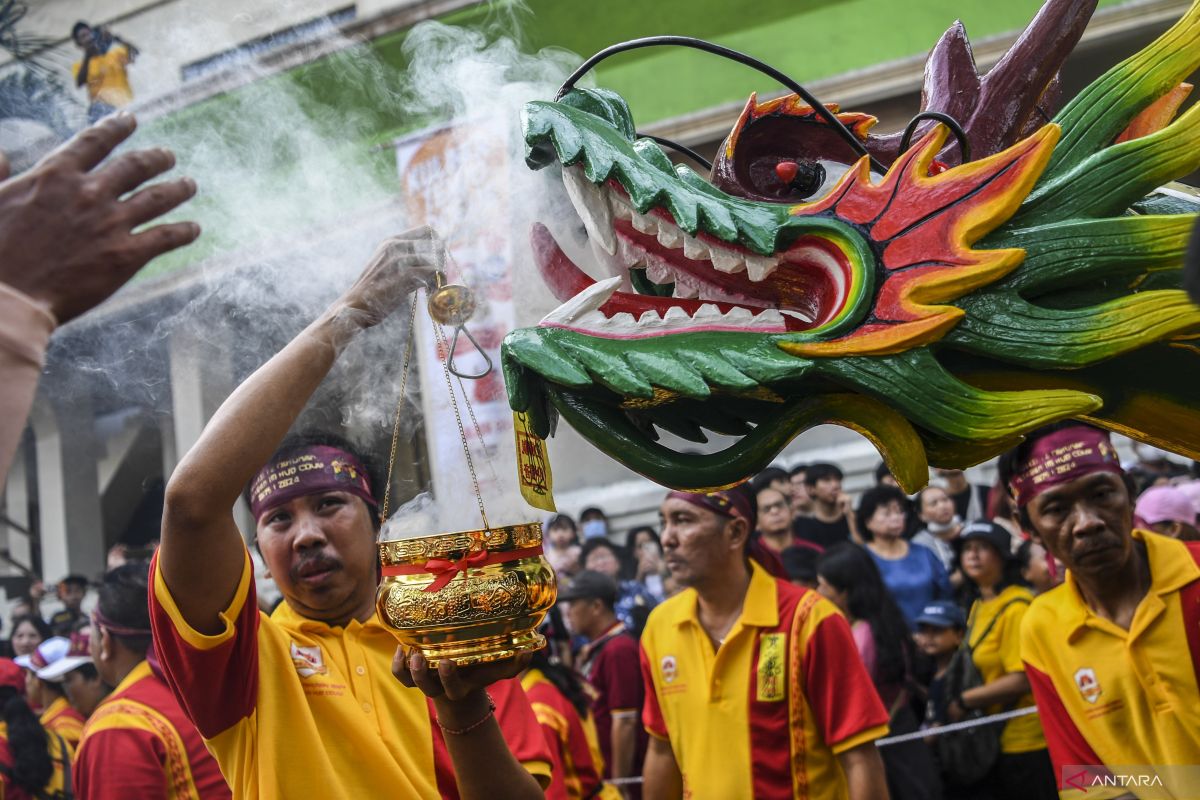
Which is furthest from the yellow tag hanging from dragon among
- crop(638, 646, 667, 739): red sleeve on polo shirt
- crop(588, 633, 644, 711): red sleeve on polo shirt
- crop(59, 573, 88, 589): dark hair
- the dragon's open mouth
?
crop(59, 573, 88, 589): dark hair

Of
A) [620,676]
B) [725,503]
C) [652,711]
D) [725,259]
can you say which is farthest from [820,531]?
[725,259]

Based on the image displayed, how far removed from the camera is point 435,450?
3.64m

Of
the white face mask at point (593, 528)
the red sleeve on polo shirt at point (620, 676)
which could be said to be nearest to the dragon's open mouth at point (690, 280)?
the red sleeve on polo shirt at point (620, 676)

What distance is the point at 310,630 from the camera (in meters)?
2.79

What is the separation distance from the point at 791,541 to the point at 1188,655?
357 cm

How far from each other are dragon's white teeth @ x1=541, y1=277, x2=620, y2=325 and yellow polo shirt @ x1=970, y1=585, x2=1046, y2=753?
358cm

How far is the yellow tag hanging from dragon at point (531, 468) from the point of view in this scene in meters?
1.96

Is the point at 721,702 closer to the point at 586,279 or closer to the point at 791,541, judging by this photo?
the point at 586,279

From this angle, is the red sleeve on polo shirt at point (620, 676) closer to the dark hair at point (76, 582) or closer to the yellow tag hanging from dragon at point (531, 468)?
the yellow tag hanging from dragon at point (531, 468)

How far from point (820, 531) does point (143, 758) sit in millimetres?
4713

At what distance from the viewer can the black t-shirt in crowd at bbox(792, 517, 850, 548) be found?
6871 millimetres

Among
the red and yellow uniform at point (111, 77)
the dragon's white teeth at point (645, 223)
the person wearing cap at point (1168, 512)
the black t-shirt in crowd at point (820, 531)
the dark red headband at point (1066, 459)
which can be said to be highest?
the red and yellow uniform at point (111, 77)

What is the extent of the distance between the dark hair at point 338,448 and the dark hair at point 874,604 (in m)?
2.83

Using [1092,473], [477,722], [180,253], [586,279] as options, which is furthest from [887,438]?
[180,253]
